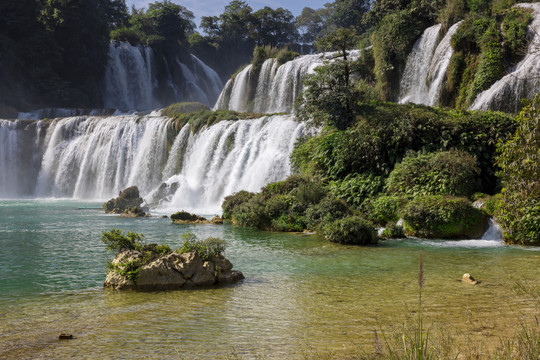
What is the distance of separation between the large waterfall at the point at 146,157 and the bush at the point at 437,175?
8.89m

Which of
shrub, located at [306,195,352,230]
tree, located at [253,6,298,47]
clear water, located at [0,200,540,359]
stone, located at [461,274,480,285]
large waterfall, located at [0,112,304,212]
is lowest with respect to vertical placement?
clear water, located at [0,200,540,359]

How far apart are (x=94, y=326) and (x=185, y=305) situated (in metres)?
1.49

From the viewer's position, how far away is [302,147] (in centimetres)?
2341

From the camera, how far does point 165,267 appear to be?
8.88 metres

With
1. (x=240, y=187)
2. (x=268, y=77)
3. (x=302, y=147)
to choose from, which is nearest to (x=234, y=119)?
(x=240, y=187)

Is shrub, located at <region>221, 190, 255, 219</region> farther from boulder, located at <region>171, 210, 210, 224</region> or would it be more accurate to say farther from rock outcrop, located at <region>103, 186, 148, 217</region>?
rock outcrop, located at <region>103, 186, 148, 217</region>

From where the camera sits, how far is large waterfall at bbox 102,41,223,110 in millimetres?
61656

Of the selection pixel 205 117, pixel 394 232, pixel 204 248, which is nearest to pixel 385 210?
pixel 394 232

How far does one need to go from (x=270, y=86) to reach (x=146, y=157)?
13275 mm

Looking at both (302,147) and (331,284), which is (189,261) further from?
(302,147)

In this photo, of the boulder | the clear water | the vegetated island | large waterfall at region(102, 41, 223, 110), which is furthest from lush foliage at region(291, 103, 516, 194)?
large waterfall at region(102, 41, 223, 110)

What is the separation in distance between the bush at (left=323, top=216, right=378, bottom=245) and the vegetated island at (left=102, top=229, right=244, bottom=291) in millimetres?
5673

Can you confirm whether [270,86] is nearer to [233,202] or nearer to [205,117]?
[205,117]

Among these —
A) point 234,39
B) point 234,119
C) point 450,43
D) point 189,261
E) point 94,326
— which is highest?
point 234,39
